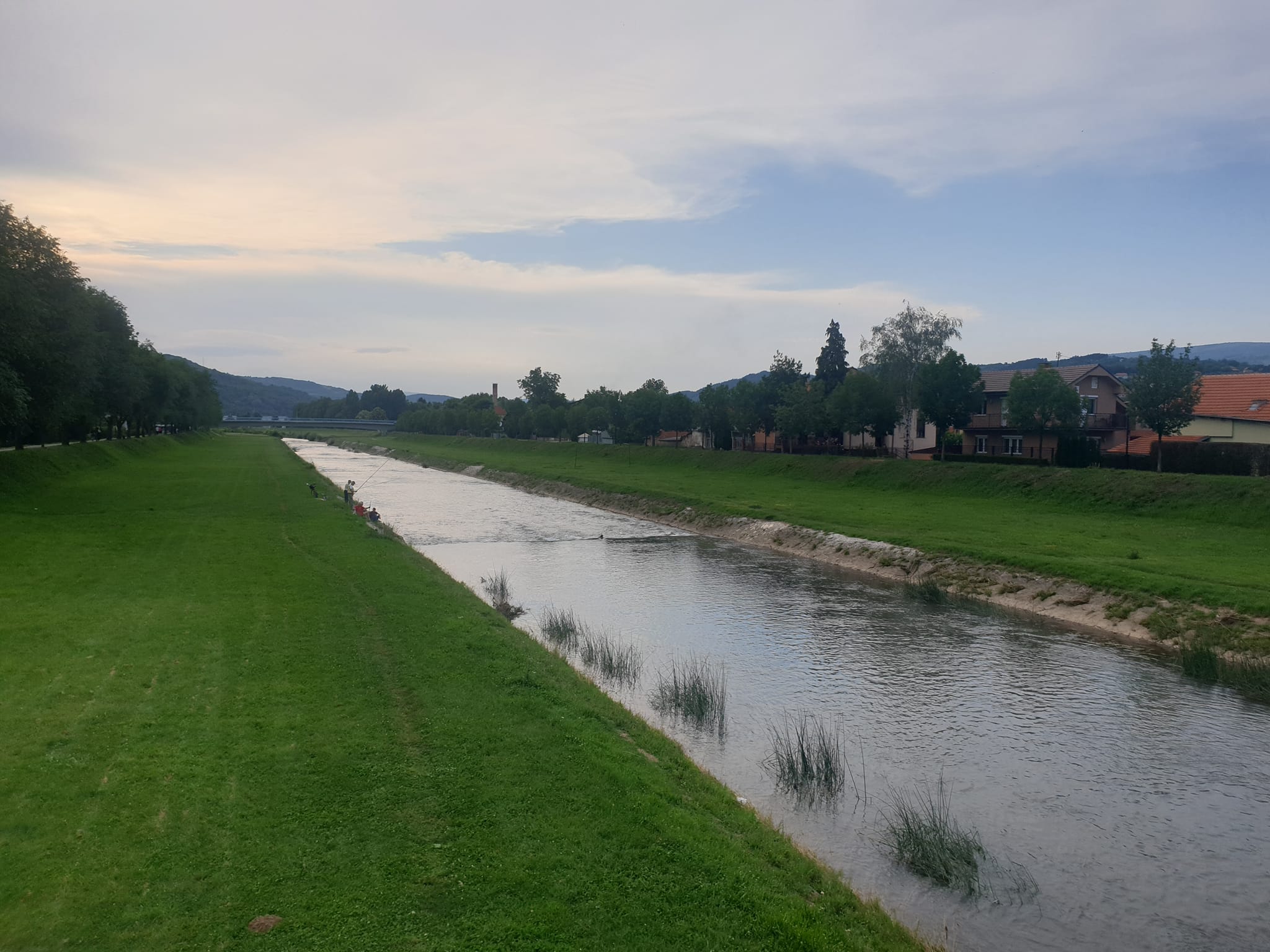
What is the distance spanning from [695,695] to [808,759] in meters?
4.12

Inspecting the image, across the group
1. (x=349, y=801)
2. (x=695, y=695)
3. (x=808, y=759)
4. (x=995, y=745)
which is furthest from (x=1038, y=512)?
(x=349, y=801)

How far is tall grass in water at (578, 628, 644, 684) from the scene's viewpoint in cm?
2097

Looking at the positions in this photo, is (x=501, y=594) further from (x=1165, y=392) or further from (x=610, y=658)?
(x=1165, y=392)

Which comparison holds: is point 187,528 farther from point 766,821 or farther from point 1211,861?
point 1211,861

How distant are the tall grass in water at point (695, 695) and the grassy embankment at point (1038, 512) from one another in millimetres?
13877

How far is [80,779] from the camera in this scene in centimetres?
1102

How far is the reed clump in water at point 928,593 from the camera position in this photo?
99.6 feet

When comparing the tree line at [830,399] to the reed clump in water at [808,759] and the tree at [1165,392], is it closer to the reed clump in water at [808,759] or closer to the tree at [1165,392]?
the tree at [1165,392]

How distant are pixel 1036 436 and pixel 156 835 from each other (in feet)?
245

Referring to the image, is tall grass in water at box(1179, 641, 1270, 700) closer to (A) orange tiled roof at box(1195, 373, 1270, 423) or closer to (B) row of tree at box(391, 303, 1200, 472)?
(B) row of tree at box(391, 303, 1200, 472)

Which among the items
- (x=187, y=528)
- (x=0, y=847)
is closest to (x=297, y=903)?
(x=0, y=847)

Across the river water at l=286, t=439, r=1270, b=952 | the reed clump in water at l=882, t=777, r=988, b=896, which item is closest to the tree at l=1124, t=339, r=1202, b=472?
the river water at l=286, t=439, r=1270, b=952

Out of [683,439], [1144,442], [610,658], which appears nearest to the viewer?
[610,658]

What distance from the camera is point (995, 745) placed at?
16.8m
